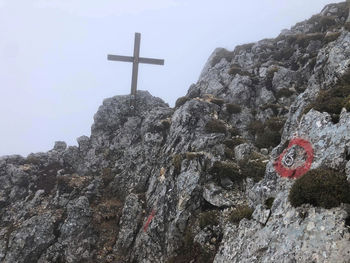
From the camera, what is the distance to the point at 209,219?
53.2ft

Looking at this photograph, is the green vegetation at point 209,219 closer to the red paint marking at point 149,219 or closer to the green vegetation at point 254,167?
the green vegetation at point 254,167

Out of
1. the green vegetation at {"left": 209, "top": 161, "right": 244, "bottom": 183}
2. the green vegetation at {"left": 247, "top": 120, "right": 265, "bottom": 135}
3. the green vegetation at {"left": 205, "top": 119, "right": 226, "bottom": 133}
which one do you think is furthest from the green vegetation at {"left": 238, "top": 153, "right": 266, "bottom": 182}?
the green vegetation at {"left": 247, "top": 120, "right": 265, "bottom": 135}

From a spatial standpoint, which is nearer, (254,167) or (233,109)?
(254,167)

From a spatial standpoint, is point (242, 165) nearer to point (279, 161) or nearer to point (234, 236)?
point (279, 161)

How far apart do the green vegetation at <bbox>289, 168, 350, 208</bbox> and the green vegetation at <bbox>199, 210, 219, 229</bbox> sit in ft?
19.2

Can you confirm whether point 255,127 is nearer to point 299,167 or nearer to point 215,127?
point 215,127

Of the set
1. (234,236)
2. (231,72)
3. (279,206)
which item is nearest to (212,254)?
(234,236)

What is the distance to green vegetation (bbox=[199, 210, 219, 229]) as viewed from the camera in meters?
16.1

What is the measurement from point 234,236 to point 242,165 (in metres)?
6.66

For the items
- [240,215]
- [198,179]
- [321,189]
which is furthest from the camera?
[198,179]

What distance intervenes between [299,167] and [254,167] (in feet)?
20.0

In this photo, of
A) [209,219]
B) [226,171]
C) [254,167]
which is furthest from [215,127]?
[209,219]

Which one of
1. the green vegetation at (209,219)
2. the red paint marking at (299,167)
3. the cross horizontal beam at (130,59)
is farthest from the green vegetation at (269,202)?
the cross horizontal beam at (130,59)

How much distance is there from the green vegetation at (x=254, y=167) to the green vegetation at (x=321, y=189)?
6.98m
